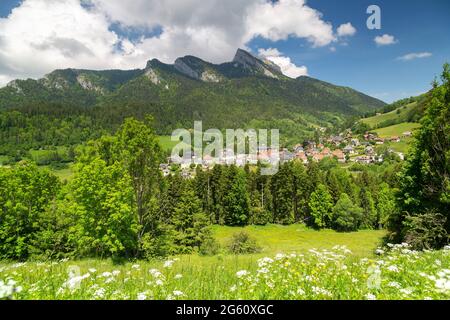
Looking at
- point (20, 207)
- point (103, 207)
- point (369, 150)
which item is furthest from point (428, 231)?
point (369, 150)

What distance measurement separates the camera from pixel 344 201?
5878cm

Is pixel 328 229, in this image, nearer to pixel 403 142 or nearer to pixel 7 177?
pixel 7 177

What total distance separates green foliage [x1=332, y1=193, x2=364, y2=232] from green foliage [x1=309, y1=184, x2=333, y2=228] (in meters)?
1.70

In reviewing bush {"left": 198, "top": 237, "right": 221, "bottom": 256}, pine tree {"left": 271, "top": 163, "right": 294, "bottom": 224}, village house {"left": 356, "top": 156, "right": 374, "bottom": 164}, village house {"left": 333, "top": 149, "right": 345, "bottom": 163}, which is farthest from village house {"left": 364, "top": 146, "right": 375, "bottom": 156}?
bush {"left": 198, "top": 237, "right": 221, "bottom": 256}

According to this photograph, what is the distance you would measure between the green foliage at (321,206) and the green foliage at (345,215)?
170cm

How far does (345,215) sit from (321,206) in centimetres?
510

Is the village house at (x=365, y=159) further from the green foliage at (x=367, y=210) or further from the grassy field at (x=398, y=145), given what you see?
the green foliage at (x=367, y=210)

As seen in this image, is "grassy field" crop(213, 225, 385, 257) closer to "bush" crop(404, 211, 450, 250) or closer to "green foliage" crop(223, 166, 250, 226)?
"green foliage" crop(223, 166, 250, 226)

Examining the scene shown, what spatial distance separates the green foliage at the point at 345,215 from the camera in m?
57.4

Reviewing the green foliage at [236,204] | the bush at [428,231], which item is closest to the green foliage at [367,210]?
the green foliage at [236,204]

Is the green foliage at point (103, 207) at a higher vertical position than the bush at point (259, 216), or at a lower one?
higher

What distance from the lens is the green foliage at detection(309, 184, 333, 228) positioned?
59562 mm

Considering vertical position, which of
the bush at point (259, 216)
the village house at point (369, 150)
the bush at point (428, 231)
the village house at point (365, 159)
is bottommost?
the bush at point (259, 216)
